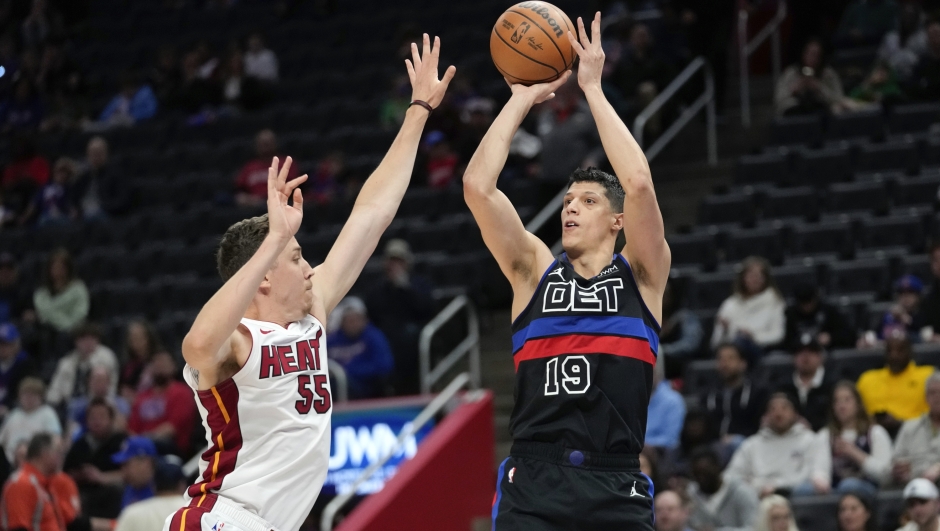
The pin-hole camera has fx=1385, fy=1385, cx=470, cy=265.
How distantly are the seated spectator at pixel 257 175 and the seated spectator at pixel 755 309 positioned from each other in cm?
621

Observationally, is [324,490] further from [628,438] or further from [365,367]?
[628,438]

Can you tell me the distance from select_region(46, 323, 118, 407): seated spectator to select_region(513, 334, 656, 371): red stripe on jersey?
8.34m

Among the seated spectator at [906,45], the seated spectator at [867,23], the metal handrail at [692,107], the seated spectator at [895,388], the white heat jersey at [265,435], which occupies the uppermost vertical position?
the seated spectator at [867,23]

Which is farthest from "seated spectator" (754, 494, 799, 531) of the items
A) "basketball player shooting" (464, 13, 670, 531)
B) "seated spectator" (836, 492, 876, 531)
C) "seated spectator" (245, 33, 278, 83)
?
"seated spectator" (245, 33, 278, 83)

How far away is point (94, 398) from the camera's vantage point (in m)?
11.5

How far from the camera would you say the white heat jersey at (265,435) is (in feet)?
14.9

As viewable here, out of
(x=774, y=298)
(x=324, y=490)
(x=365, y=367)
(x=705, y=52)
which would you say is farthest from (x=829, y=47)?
(x=324, y=490)

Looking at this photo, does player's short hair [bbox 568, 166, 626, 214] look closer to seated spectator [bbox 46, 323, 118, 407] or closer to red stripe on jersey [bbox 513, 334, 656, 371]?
red stripe on jersey [bbox 513, 334, 656, 371]

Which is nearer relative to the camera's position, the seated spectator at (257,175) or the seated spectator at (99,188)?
the seated spectator at (257,175)

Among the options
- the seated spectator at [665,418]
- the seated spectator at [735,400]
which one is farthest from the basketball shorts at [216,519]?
the seated spectator at [735,400]

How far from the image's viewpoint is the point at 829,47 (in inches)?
587

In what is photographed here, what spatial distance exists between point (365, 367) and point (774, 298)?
344 centimetres

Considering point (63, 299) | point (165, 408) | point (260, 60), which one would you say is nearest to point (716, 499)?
point (165, 408)

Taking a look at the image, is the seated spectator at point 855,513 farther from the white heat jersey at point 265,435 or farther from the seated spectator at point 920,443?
the white heat jersey at point 265,435
